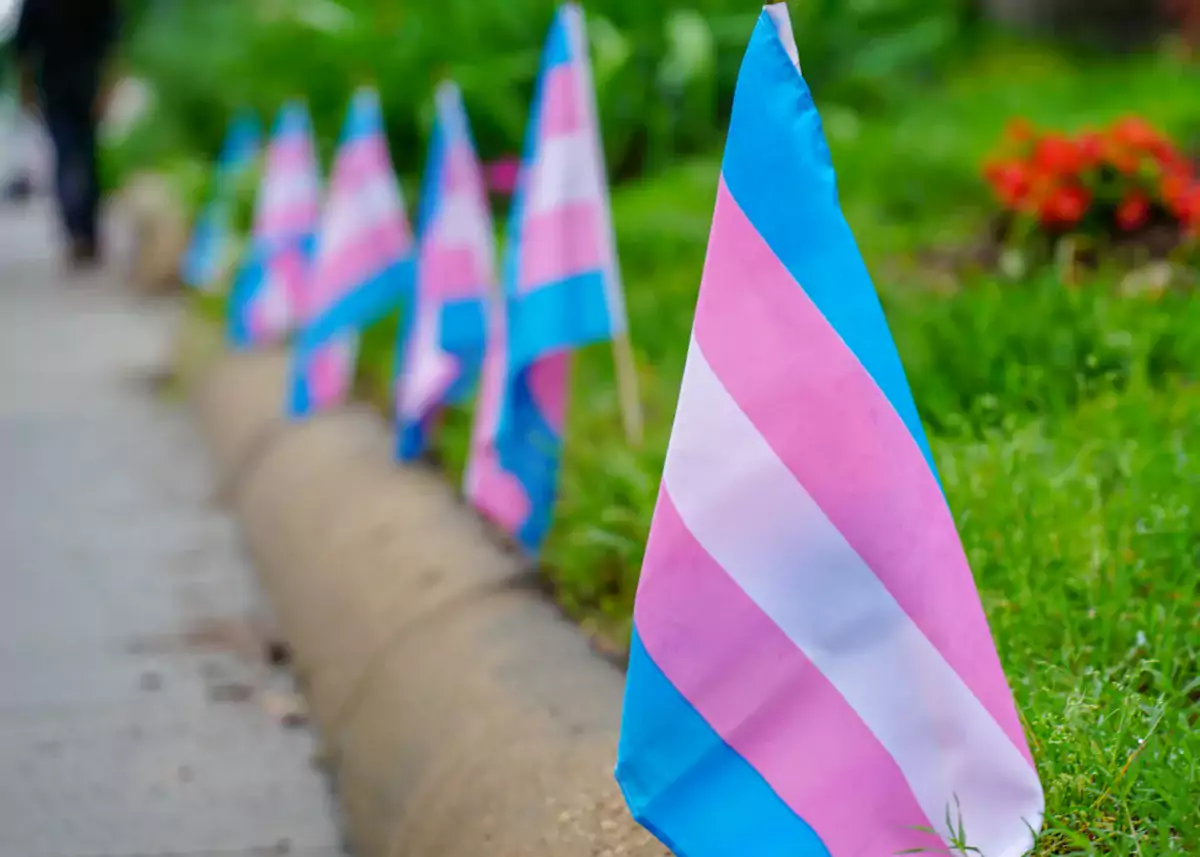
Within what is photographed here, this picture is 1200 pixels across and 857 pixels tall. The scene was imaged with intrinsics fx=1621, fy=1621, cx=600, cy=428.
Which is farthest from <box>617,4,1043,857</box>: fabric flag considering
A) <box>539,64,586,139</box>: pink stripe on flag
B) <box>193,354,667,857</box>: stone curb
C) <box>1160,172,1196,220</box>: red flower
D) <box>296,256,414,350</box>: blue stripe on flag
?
<box>1160,172,1196,220</box>: red flower

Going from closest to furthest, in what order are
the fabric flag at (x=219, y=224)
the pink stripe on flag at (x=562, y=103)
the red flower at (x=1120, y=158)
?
the pink stripe on flag at (x=562, y=103), the red flower at (x=1120, y=158), the fabric flag at (x=219, y=224)

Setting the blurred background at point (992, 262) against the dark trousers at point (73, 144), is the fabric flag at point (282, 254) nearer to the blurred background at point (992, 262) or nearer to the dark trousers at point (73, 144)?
the blurred background at point (992, 262)

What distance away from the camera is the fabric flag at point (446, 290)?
177 inches

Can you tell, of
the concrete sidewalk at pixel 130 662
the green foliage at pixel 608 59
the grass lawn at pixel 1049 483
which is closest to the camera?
the grass lawn at pixel 1049 483

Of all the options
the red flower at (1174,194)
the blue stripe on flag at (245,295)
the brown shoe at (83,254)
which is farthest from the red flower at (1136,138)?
the brown shoe at (83,254)

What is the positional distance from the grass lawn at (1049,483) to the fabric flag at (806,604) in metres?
0.20

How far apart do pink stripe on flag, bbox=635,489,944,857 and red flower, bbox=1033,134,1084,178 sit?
387cm

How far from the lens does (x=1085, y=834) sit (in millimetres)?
2098

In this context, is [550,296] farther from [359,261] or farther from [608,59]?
[608,59]

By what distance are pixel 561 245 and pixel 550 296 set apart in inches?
5.7

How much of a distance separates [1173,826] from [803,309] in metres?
0.81

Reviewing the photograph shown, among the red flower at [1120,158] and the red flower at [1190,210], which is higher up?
the red flower at [1120,158]

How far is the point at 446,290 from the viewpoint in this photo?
4551 mm

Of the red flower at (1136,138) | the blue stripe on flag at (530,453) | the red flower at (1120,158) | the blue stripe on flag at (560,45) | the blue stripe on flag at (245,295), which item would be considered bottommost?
the blue stripe on flag at (245,295)
